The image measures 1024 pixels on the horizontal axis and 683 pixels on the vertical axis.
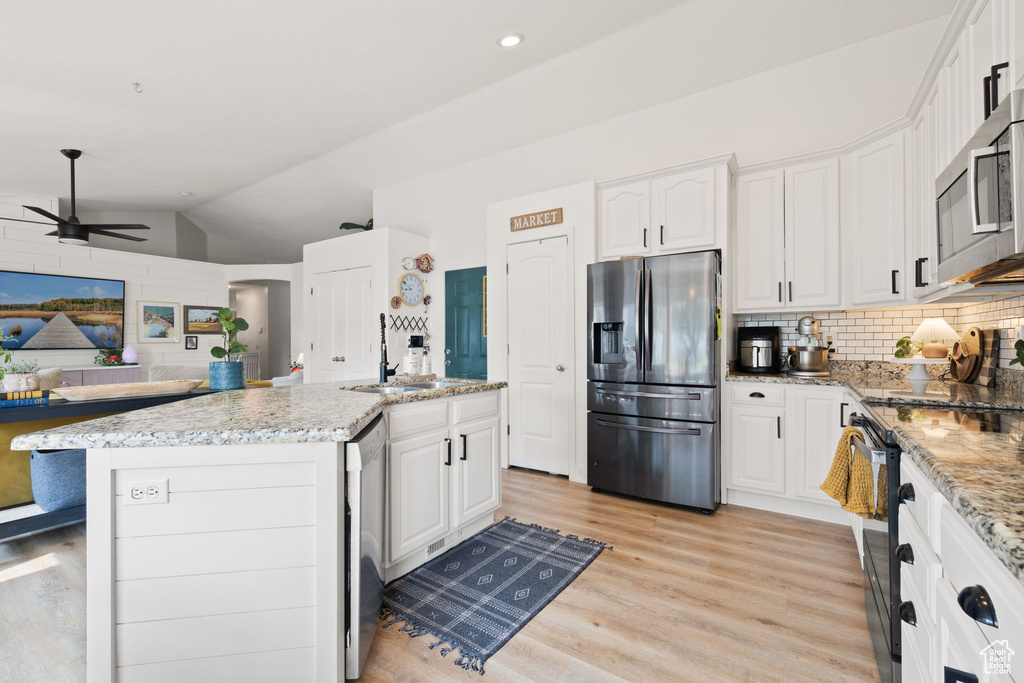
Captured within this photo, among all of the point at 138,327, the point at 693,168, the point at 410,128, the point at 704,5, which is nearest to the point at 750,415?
the point at 693,168

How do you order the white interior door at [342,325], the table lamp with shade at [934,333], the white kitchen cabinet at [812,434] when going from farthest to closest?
the white interior door at [342,325] < the white kitchen cabinet at [812,434] < the table lamp with shade at [934,333]

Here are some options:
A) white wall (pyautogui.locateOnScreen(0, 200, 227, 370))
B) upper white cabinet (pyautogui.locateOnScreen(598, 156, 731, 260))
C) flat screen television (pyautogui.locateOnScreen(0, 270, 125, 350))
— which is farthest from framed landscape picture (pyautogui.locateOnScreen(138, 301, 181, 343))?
upper white cabinet (pyautogui.locateOnScreen(598, 156, 731, 260))

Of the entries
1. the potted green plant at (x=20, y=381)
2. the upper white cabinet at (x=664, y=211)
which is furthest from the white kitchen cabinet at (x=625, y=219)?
the potted green plant at (x=20, y=381)

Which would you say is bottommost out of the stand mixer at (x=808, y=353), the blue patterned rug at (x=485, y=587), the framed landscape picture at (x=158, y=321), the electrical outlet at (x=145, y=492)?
the blue patterned rug at (x=485, y=587)

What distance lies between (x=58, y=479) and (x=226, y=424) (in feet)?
6.22

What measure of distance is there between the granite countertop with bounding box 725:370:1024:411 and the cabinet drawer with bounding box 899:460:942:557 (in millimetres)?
809

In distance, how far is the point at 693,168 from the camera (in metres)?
3.30

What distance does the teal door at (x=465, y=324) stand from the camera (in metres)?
4.88

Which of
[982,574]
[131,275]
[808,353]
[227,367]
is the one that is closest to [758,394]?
[808,353]

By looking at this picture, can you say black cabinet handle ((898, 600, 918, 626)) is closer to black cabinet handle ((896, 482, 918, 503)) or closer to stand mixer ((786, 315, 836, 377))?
black cabinet handle ((896, 482, 918, 503))

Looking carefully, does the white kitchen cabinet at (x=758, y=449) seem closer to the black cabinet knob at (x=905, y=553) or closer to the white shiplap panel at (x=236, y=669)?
the black cabinet knob at (x=905, y=553)

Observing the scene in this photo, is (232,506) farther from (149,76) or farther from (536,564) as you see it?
(149,76)

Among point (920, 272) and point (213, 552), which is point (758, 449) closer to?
point (920, 272)

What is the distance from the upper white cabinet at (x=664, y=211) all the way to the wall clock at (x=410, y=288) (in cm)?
236
